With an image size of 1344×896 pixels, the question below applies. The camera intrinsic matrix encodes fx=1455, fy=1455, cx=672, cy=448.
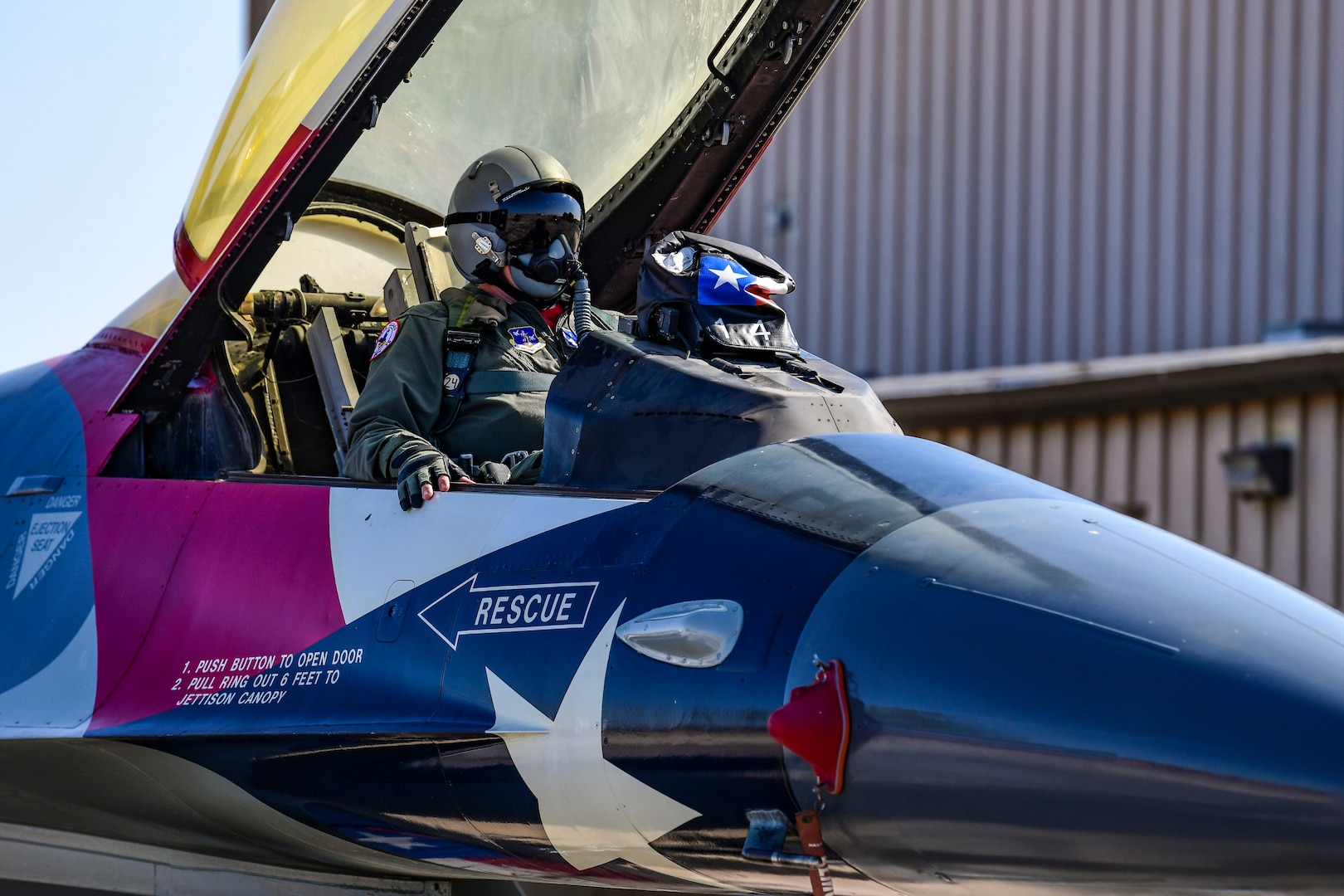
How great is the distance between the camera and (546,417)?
3.35m

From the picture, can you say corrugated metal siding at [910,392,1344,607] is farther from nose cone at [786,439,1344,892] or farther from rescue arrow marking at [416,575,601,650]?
rescue arrow marking at [416,575,601,650]

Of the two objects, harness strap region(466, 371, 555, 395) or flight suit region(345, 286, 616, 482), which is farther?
harness strap region(466, 371, 555, 395)

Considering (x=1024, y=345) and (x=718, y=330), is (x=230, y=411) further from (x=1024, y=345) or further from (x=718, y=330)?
(x=1024, y=345)

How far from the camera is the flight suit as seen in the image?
384 centimetres

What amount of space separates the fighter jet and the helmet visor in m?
0.61

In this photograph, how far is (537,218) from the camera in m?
4.20

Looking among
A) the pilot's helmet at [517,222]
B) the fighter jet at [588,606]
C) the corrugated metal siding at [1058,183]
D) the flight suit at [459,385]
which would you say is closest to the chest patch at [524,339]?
the flight suit at [459,385]

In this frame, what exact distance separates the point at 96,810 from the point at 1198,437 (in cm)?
990

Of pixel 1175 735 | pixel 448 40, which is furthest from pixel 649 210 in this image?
pixel 1175 735

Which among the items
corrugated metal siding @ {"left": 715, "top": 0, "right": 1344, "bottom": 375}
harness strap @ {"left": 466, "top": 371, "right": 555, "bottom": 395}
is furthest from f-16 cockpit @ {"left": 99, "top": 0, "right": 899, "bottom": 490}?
corrugated metal siding @ {"left": 715, "top": 0, "right": 1344, "bottom": 375}

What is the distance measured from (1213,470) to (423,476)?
32.3ft

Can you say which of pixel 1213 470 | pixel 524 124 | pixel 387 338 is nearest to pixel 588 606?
pixel 387 338

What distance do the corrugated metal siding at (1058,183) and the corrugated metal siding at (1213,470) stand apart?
86.2 inches

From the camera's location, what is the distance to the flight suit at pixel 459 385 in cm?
384
